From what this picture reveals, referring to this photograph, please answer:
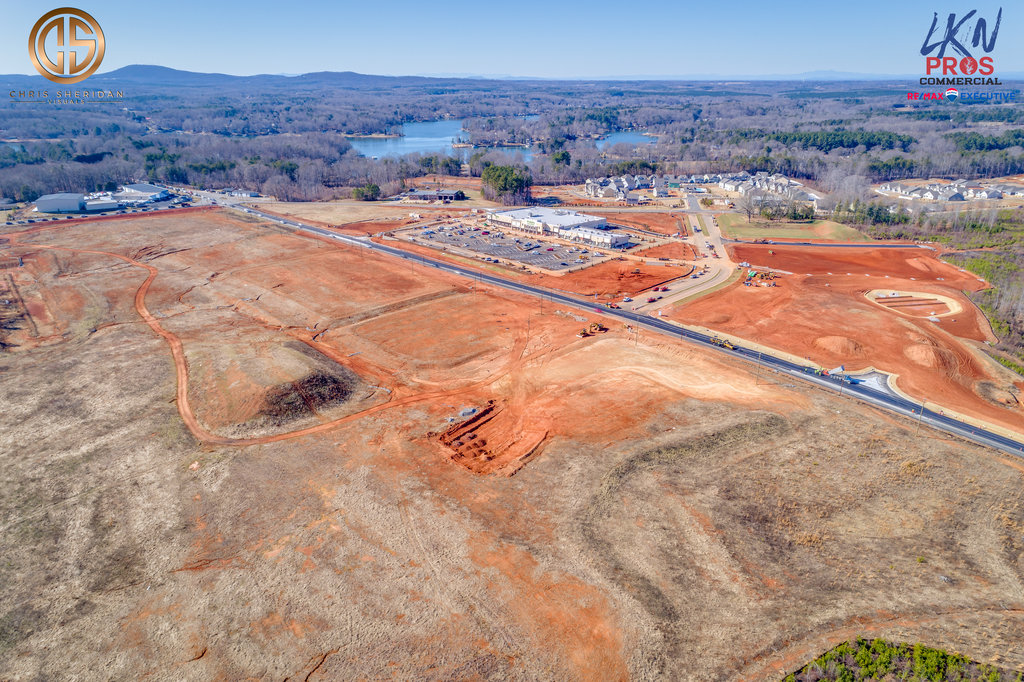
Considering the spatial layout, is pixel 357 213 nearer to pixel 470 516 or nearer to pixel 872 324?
pixel 872 324

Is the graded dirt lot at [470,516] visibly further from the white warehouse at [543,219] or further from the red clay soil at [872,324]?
the white warehouse at [543,219]

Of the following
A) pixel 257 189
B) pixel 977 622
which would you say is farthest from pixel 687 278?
pixel 257 189

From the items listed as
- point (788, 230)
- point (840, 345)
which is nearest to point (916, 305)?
point (840, 345)

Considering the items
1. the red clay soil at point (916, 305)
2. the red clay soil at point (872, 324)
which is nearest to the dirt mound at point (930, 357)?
the red clay soil at point (872, 324)

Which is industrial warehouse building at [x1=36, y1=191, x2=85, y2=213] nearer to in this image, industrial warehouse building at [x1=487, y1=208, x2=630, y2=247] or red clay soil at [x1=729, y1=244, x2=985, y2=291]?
industrial warehouse building at [x1=487, y1=208, x2=630, y2=247]

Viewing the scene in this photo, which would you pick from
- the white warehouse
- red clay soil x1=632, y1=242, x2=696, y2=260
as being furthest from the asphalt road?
the white warehouse

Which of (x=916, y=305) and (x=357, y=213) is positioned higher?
(x=357, y=213)
